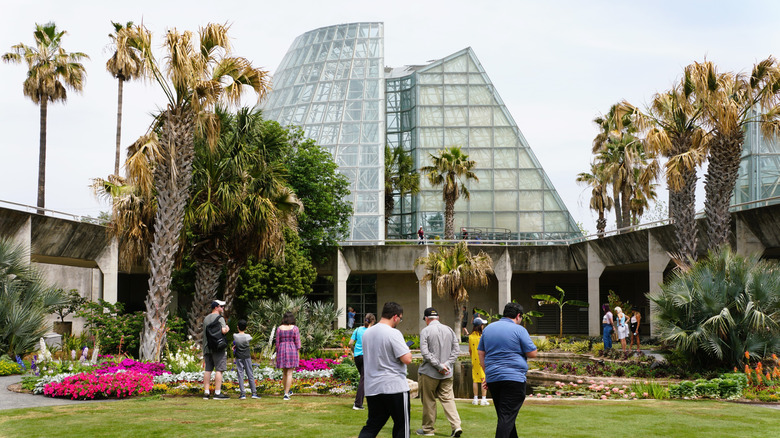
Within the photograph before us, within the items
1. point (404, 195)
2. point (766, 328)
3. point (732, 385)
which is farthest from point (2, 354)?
point (404, 195)

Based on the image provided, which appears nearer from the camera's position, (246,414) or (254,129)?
(246,414)

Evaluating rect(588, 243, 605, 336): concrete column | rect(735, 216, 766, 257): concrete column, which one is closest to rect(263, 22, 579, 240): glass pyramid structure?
rect(588, 243, 605, 336): concrete column

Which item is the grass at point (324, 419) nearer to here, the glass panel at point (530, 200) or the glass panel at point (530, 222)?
the glass panel at point (530, 222)

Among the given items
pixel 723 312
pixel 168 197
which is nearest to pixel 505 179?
pixel 168 197

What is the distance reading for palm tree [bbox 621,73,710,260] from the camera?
827 inches

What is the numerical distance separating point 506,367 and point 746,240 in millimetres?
18122

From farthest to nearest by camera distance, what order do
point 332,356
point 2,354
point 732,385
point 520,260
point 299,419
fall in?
point 520,260, point 332,356, point 2,354, point 732,385, point 299,419

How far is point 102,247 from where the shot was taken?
93.7ft

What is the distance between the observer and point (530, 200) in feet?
159

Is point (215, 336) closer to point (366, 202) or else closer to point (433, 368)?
point (433, 368)

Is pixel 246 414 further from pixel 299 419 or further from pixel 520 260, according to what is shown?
pixel 520 260

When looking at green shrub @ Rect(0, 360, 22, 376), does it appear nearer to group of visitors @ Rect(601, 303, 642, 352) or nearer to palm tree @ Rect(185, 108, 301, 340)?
palm tree @ Rect(185, 108, 301, 340)

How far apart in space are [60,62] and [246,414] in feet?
95.8

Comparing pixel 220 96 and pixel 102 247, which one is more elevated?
pixel 220 96
